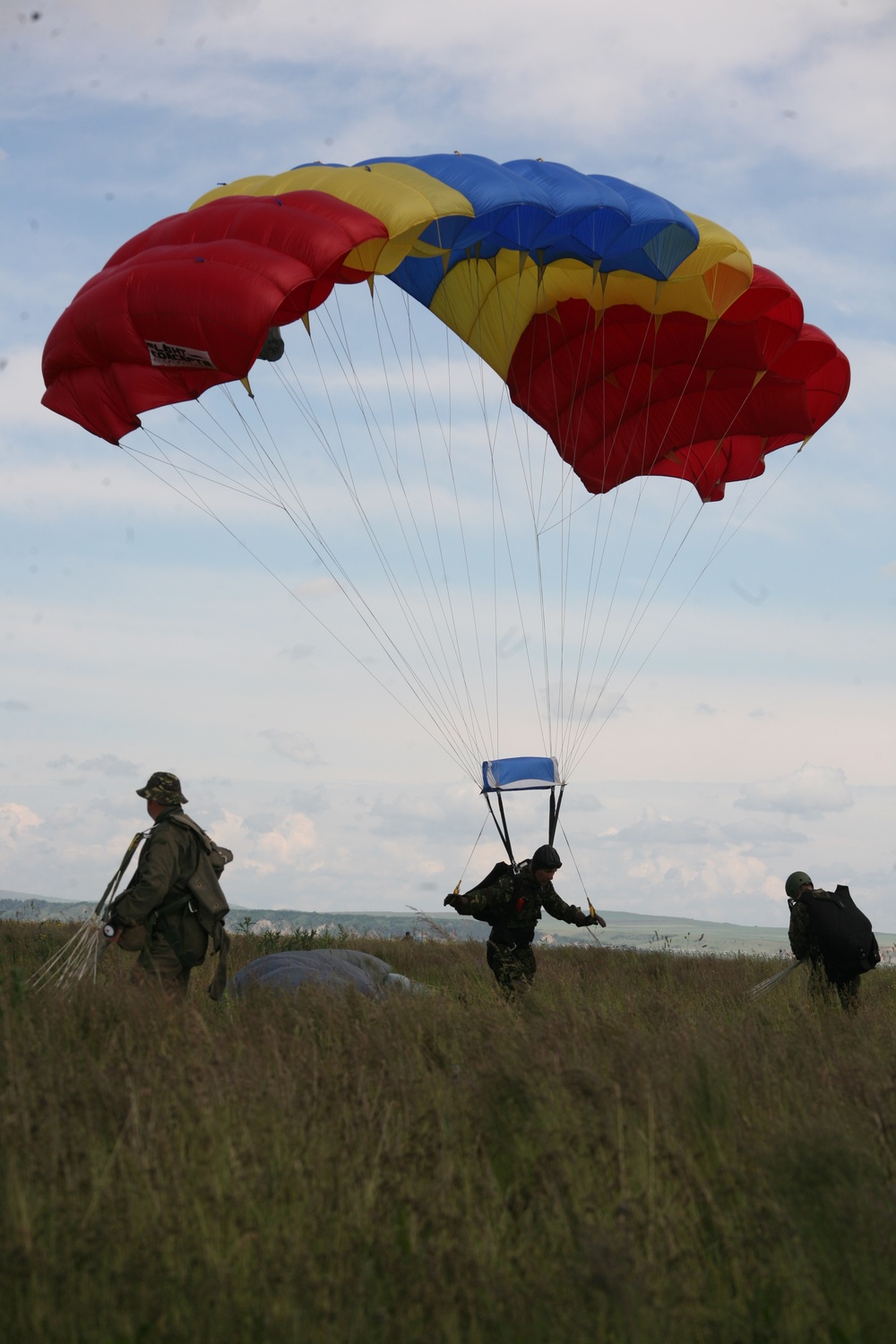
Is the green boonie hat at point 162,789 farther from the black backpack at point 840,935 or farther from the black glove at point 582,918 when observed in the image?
the black backpack at point 840,935

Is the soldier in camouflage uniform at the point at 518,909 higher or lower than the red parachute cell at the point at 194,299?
lower

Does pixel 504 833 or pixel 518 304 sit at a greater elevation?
pixel 518 304

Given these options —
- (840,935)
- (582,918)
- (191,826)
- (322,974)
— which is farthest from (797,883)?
(191,826)

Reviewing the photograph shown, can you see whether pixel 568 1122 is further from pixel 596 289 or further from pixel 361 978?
pixel 596 289

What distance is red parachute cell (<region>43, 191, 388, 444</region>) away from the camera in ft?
25.3

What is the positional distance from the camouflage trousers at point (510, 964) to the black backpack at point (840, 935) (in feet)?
6.76

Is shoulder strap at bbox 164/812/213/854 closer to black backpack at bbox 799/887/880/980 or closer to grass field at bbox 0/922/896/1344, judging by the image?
grass field at bbox 0/922/896/1344

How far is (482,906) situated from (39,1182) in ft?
16.8

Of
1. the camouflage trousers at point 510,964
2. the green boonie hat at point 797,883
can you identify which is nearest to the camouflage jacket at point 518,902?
the camouflage trousers at point 510,964

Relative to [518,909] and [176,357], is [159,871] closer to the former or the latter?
[518,909]

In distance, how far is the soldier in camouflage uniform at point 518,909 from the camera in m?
8.25

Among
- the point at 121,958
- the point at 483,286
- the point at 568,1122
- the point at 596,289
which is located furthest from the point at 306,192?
the point at 568,1122

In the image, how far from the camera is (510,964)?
8289 mm

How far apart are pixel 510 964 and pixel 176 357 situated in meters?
5.05
